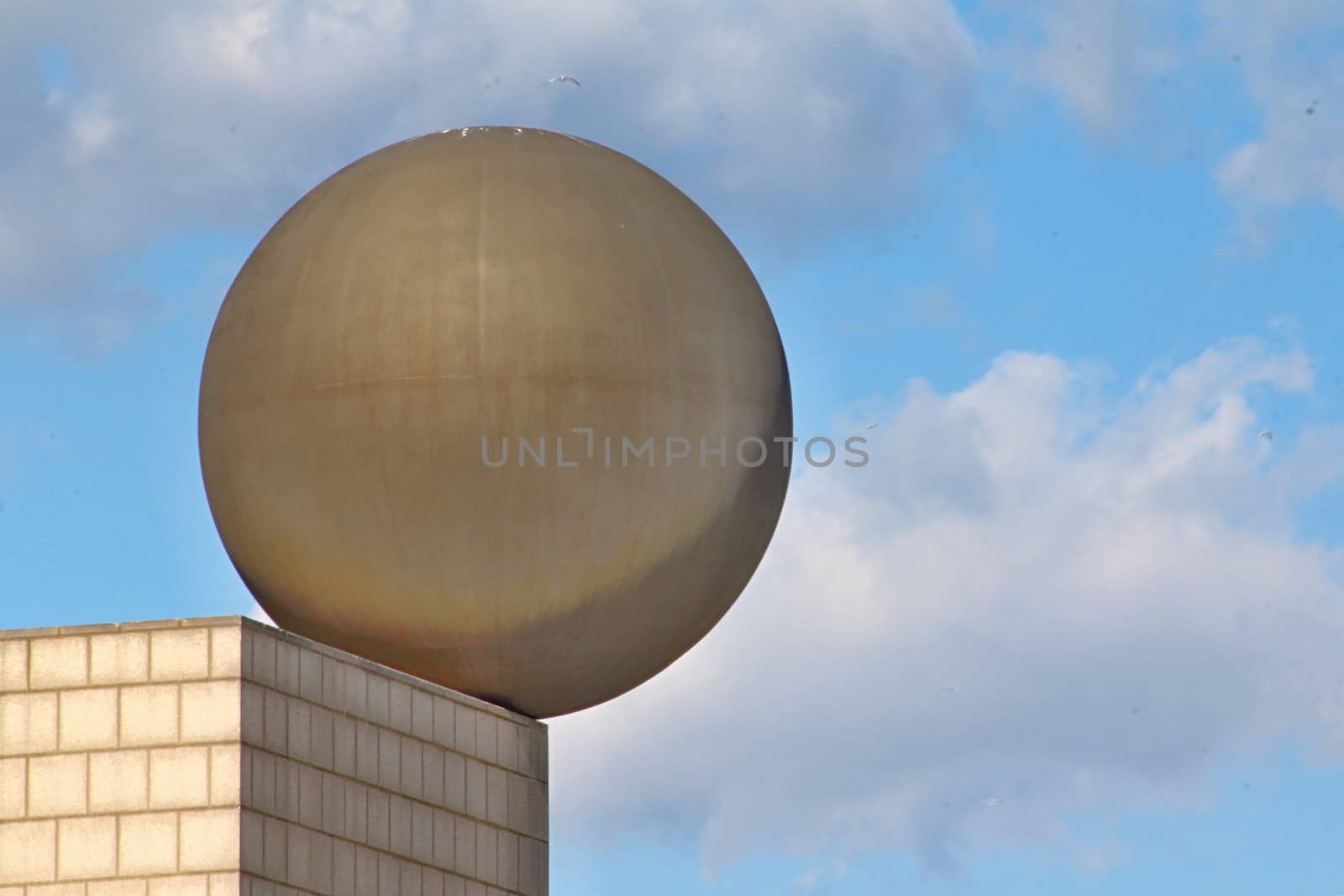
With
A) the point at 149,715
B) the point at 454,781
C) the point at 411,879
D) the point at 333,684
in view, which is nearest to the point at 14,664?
the point at 149,715

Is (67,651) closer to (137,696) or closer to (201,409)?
(137,696)

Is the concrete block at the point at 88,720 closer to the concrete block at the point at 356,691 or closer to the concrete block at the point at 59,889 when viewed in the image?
the concrete block at the point at 59,889

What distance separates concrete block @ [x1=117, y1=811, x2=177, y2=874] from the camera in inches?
957

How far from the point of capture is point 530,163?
100ft

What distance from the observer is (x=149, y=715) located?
2459cm

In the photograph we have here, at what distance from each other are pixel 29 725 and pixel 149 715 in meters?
1.15

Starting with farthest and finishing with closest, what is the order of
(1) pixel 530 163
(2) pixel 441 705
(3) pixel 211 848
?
(1) pixel 530 163
(2) pixel 441 705
(3) pixel 211 848

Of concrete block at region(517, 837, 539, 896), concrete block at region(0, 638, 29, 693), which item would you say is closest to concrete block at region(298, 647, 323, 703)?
concrete block at region(0, 638, 29, 693)

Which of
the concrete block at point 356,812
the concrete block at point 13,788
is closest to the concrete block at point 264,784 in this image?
the concrete block at point 356,812

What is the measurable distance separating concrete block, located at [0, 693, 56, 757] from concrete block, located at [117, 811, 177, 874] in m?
1.10

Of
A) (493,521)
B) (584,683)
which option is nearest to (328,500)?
(493,521)

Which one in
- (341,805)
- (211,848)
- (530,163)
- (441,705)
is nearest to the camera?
(211,848)

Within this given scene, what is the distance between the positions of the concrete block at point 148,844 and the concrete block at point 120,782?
0.47 feet

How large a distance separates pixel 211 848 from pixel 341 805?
7.40 feet
